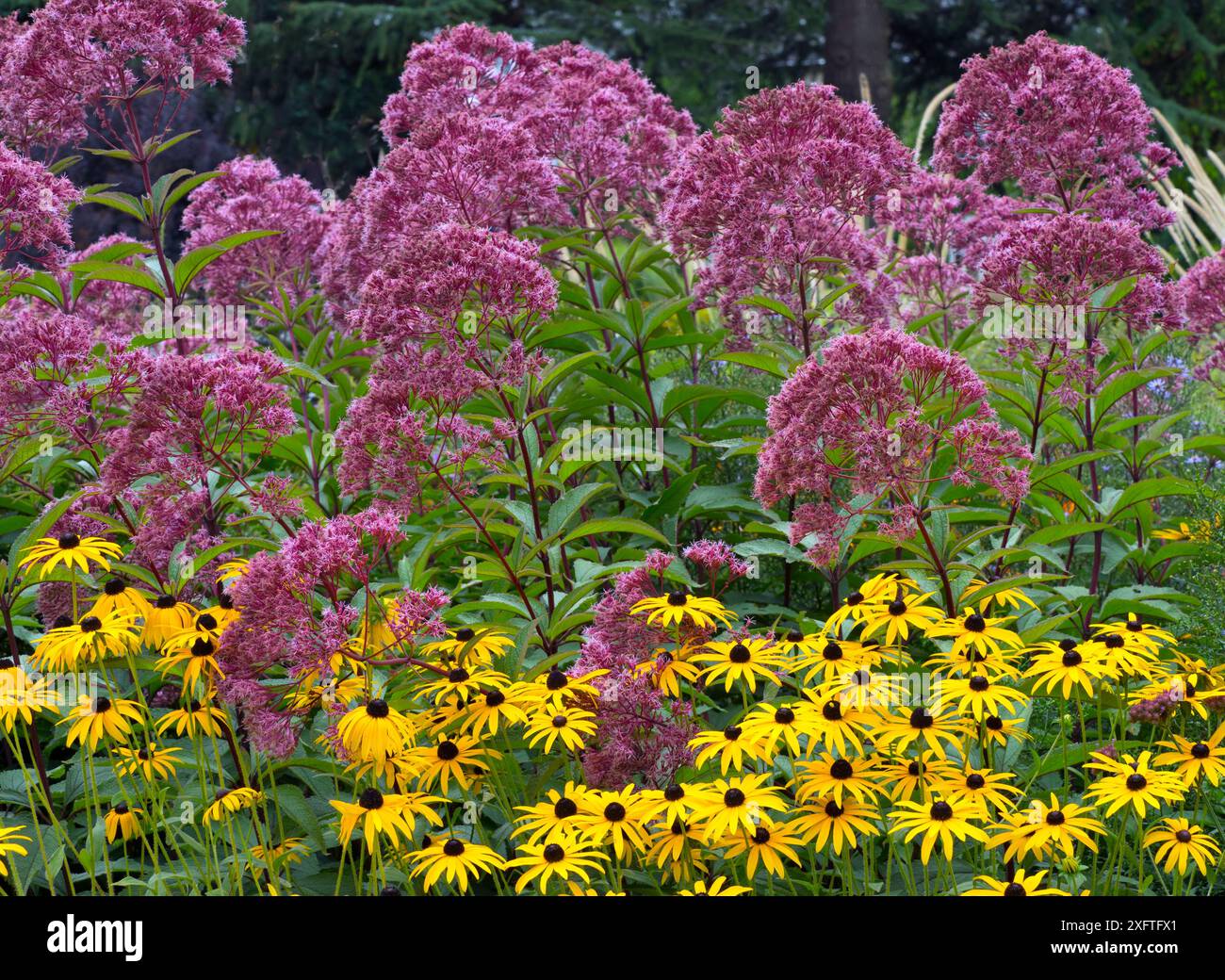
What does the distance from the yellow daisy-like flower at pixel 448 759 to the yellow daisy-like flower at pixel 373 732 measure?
13cm

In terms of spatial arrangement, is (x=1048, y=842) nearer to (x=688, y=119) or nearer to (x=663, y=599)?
(x=663, y=599)

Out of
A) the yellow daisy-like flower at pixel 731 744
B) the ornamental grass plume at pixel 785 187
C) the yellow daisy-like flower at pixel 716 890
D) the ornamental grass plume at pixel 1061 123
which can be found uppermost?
the ornamental grass plume at pixel 1061 123

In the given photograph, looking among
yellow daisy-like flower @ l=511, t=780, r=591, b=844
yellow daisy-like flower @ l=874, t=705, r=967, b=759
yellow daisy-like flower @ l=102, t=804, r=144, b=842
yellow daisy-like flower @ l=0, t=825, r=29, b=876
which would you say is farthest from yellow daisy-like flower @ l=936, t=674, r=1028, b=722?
yellow daisy-like flower @ l=0, t=825, r=29, b=876

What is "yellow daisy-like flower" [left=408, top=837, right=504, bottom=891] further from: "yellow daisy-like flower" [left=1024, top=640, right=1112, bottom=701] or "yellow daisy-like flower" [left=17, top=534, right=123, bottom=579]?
"yellow daisy-like flower" [left=1024, top=640, right=1112, bottom=701]

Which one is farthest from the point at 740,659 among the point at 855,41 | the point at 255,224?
the point at 855,41

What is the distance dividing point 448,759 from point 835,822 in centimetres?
90

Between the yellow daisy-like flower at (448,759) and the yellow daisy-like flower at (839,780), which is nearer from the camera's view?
the yellow daisy-like flower at (839,780)

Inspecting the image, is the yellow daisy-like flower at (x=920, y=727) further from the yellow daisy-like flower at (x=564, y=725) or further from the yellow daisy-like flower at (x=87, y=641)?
the yellow daisy-like flower at (x=87, y=641)

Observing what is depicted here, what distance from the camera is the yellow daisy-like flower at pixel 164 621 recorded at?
3.21 metres

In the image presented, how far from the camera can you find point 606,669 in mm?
3178

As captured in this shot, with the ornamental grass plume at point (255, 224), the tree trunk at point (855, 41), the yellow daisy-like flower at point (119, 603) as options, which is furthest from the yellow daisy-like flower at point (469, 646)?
the tree trunk at point (855, 41)

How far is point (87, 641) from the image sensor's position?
3.06m

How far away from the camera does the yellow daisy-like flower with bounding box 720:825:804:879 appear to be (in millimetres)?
2744

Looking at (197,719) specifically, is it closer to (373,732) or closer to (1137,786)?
(373,732)
